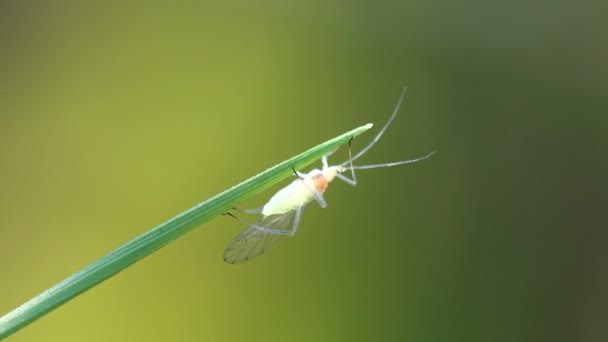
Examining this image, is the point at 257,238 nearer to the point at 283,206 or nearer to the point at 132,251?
the point at 283,206

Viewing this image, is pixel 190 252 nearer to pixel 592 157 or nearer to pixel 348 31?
pixel 348 31

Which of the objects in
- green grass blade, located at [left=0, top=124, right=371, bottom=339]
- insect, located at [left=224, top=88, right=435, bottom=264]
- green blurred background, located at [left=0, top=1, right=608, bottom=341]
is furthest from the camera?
green blurred background, located at [left=0, top=1, right=608, bottom=341]

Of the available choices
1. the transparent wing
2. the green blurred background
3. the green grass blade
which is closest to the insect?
the transparent wing

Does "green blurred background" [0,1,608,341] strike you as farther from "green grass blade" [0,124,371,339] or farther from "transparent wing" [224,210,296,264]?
"green grass blade" [0,124,371,339]

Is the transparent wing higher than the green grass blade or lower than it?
higher

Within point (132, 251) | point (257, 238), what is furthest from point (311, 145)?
point (132, 251)
